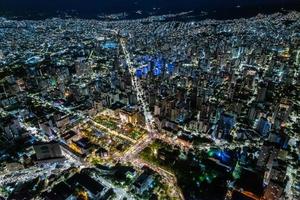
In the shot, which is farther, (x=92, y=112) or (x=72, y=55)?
(x=72, y=55)

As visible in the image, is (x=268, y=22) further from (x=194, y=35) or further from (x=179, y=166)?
(x=179, y=166)

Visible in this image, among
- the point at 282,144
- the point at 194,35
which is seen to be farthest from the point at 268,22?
the point at 282,144

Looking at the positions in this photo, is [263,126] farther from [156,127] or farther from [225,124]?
[156,127]

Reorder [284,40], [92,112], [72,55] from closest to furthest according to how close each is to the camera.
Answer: [92,112] → [72,55] → [284,40]

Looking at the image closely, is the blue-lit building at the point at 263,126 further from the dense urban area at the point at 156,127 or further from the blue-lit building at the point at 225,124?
the blue-lit building at the point at 225,124

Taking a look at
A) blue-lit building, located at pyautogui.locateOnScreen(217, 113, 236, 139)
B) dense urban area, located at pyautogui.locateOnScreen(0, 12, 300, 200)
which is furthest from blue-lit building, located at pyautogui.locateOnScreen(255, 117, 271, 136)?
blue-lit building, located at pyautogui.locateOnScreen(217, 113, 236, 139)

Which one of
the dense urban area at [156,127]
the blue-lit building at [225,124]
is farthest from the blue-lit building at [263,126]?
the blue-lit building at [225,124]

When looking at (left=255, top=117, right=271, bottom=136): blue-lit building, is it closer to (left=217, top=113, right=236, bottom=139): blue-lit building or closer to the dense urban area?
the dense urban area

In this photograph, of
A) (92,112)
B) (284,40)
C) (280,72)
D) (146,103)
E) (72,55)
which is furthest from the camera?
(284,40)
